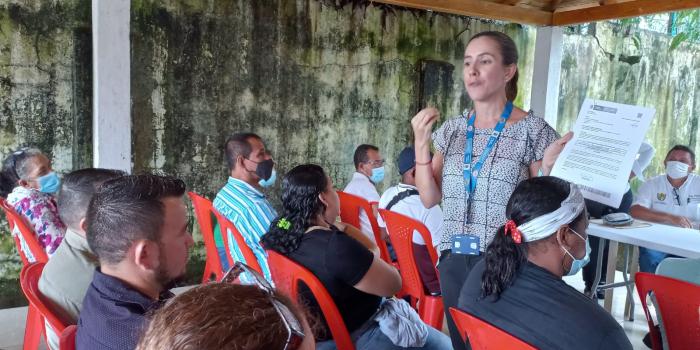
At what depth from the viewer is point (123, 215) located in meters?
1.32

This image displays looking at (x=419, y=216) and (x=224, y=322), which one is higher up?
(x=224, y=322)

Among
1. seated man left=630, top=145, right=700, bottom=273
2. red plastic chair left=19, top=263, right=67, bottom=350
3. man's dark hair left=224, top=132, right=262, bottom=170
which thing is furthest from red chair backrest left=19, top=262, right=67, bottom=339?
seated man left=630, top=145, right=700, bottom=273

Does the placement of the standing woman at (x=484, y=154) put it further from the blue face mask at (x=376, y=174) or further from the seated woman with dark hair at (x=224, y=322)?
the blue face mask at (x=376, y=174)

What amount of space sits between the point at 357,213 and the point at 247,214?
0.97 meters

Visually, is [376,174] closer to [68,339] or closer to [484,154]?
[484,154]

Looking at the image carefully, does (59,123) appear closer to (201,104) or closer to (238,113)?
(201,104)

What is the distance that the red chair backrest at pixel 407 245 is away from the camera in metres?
2.81

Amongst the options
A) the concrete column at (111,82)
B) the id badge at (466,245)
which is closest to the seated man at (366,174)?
Answer: the concrete column at (111,82)

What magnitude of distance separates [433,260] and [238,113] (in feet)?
7.54

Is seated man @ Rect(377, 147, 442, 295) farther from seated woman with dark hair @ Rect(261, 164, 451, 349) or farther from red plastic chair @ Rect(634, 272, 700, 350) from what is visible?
red plastic chair @ Rect(634, 272, 700, 350)

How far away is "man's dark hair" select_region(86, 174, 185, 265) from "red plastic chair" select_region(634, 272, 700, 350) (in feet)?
4.99

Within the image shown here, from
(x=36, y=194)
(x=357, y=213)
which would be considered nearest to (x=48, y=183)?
(x=36, y=194)

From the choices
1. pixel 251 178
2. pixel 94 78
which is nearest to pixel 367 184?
pixel 251 178

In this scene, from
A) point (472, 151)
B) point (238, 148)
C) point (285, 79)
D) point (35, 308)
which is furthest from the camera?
point (285, 79)
